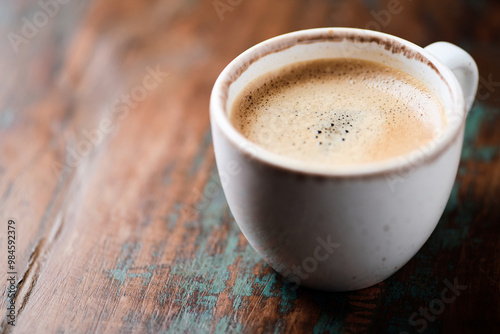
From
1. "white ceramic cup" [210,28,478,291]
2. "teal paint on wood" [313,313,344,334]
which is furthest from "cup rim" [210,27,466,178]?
"teal paint on wood" [313,313,344,334]

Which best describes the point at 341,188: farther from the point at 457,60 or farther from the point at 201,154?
the point at 201,154

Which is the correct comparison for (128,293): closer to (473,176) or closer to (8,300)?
(8,300)

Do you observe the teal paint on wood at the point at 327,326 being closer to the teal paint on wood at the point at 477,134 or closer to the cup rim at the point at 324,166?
the cup rim at the point at 324,166

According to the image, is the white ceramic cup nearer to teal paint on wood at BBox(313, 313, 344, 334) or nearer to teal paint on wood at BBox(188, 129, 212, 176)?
teal paint on wood at BBox(313, 313, 344, 334)

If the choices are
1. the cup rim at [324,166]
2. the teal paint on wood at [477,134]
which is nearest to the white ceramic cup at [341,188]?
the cup rim at [324,166]

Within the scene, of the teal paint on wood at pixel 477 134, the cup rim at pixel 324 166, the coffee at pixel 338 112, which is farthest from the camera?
the teal paint on wood at pixel 477 134

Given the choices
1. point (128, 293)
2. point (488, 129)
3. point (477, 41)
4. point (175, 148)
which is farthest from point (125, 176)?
point (477, 41)
